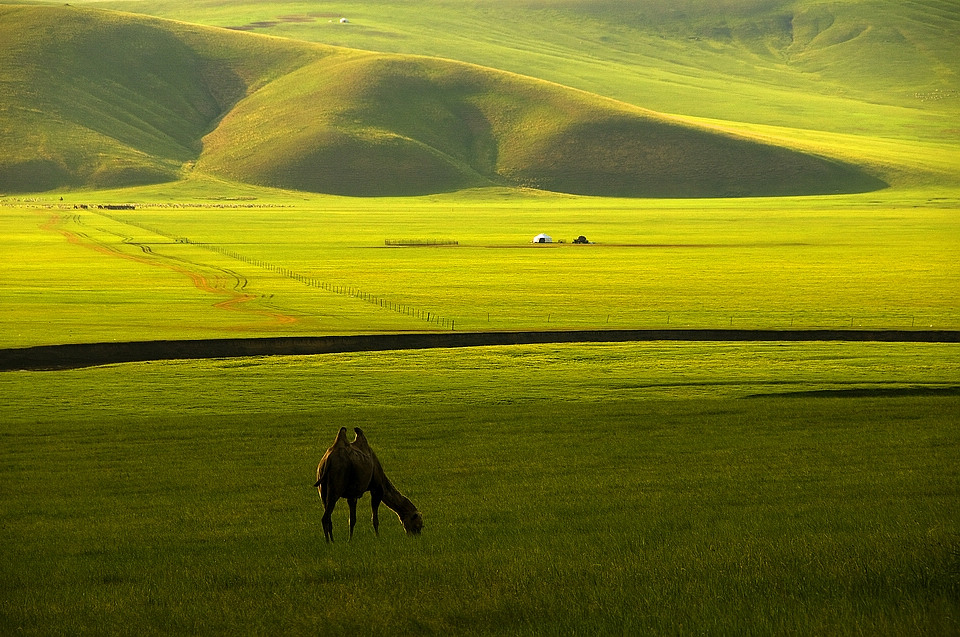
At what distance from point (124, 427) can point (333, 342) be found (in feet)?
64.6

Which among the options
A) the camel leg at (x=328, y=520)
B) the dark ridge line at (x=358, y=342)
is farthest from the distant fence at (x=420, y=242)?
the camel leg at (x=328, y=520)

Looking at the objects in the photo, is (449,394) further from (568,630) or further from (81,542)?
(568,630)

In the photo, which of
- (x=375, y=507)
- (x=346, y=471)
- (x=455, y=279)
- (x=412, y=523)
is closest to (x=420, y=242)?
(x=455, y=279)

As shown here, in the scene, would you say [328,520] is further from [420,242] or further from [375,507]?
[420,242]

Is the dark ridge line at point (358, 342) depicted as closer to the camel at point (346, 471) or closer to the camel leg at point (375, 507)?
the camel leg at point (375, 507)

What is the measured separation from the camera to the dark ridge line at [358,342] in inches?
1766

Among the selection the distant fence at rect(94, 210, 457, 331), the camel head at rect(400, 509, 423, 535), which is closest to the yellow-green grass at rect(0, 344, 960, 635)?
the camel head at rect(400, 509, 423, 535)

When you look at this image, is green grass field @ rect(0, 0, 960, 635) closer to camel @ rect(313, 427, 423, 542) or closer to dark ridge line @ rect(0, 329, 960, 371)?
camel @ rect(313, 427, 423, 542)

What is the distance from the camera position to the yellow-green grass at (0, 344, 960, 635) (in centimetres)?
1104

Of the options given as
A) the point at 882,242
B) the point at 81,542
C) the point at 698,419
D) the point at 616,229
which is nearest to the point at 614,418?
the point at 698,419

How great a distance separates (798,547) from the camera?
518 inches

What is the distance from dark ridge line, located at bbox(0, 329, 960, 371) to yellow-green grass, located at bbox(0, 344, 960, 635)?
143 inches

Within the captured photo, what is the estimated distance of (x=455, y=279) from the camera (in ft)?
264

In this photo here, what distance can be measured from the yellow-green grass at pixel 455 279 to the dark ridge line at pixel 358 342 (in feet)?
7.06
